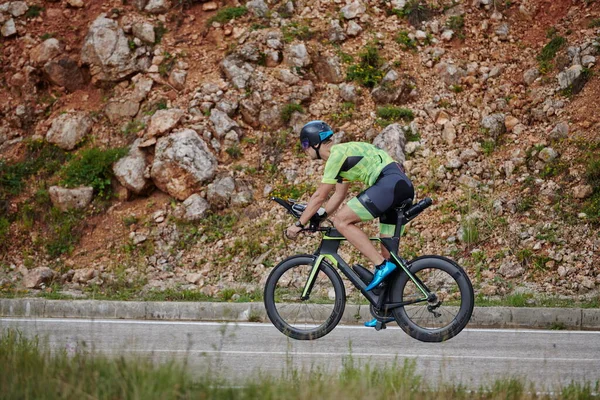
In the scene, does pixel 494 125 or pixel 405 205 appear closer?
pixel 405 205

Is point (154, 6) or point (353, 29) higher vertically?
point (154, 6)

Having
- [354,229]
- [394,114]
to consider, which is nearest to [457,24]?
[394,114]

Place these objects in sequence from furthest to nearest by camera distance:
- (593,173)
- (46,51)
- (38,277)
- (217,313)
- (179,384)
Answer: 1. (46,51)
2. (593,173)
3. (38,277)
4. (217,313)
5. (179,384)

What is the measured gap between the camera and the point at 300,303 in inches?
313

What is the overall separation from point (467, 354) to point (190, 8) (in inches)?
A: 492

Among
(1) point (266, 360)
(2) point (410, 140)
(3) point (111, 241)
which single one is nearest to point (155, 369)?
(1) point (266, 360)

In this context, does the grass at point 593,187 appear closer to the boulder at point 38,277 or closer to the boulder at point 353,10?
the boulder at point 353,10

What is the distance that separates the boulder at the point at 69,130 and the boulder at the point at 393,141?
615 centimetres

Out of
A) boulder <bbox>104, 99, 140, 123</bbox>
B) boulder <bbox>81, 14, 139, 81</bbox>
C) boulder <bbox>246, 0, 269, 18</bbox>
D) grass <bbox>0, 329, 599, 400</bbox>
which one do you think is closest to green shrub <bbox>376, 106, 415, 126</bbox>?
boulder <bbox>246, 0, 269, 18</bbox>

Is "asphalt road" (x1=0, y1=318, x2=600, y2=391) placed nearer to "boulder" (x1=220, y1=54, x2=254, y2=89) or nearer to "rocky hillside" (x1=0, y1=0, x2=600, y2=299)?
"rocky hillside" (x1=0, y1=0, x2=600, y2=299)

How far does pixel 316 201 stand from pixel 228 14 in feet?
34.6

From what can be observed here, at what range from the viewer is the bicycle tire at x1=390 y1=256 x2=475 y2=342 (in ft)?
23.7

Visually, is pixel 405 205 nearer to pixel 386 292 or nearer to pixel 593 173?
pixel 386 292

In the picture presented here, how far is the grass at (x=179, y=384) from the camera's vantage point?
469 centimetres
